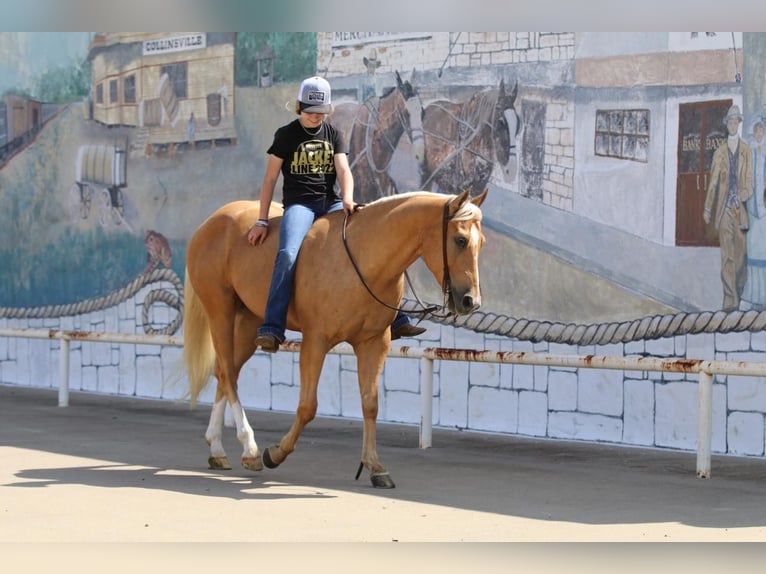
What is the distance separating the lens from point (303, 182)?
26.6 ft

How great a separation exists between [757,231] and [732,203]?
31cm

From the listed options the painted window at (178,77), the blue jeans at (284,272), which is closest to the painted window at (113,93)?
the painted window at (178,77)

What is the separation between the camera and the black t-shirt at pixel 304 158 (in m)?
8.10

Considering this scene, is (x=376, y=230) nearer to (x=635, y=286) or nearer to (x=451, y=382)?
(x=635, y=286)

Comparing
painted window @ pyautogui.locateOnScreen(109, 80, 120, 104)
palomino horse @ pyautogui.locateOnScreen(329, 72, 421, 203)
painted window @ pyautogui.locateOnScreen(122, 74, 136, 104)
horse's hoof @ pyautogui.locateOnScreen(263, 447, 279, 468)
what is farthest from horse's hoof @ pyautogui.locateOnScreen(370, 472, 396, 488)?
painted window @ pyautogui.locateOnScreen(109, 80, 120, 104)

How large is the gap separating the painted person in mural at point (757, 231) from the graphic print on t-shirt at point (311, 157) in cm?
357

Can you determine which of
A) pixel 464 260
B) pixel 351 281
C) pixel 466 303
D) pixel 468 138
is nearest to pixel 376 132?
pixel 468 138

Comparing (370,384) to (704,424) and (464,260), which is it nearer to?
(464,260)

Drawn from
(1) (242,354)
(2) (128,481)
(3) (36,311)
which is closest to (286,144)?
(1) (242,354)

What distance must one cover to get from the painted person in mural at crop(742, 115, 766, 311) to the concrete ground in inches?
50.4

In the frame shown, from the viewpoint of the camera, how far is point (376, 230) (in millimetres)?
7684

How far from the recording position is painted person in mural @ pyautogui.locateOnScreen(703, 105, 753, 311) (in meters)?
9.78
